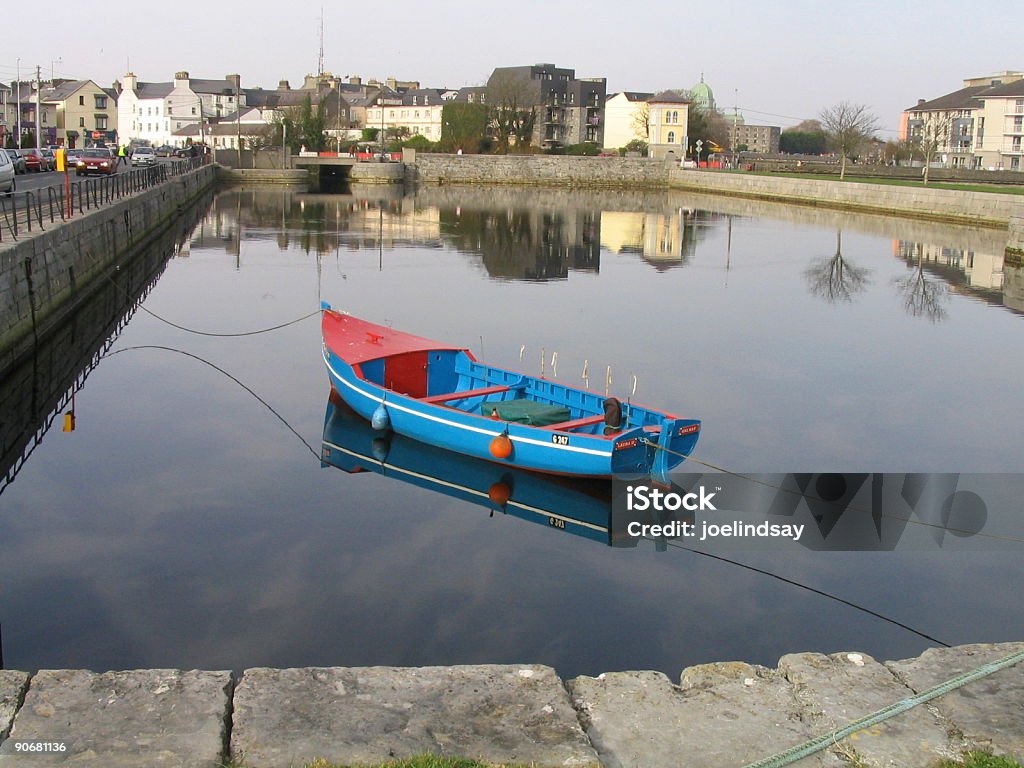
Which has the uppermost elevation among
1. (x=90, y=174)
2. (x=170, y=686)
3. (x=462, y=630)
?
(x=90, y=174)

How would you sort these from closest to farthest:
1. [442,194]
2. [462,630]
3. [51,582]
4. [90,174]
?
[462,630]
[51,582]
[90,174]
[442,194]

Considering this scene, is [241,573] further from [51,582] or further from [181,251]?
[181,251]

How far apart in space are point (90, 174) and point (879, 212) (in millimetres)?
47013

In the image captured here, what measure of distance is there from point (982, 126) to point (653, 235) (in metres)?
84.0

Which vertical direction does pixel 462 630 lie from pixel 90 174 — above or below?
below

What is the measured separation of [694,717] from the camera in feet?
21.8

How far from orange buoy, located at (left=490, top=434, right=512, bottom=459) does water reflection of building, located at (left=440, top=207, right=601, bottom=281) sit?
22476mm

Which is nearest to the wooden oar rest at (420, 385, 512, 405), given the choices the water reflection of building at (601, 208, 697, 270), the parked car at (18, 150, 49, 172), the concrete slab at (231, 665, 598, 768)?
the concrete slab at (231, 665, 598, 768)

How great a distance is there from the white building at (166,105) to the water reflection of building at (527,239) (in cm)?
8770

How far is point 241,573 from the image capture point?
38.4 ft

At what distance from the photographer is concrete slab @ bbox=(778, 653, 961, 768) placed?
620 cm

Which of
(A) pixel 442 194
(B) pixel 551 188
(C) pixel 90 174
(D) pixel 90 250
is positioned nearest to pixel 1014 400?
(D) pixel 90 250

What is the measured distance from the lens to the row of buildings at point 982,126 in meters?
118

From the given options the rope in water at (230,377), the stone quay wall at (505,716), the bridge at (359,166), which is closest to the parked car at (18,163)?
the rope in water at (230,377)
